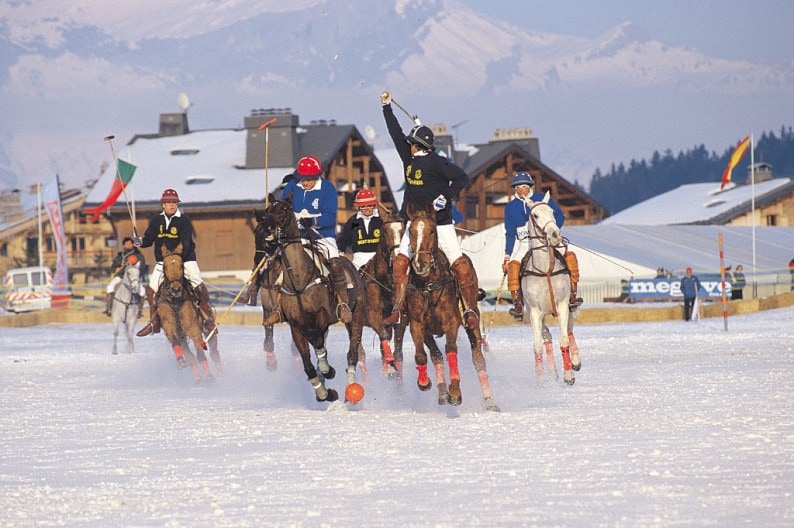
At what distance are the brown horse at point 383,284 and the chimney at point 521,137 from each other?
7470cm

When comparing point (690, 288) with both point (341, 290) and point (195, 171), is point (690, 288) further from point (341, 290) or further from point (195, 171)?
point (195, 171)

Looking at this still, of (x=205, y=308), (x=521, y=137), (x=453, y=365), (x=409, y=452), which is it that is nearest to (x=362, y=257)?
(x=205, y=308)

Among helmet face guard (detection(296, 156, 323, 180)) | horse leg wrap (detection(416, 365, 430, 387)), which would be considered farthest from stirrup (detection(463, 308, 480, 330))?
helmet face guard (detection(296, 156, 323, 180))

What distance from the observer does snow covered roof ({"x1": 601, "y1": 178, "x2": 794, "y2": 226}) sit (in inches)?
3236

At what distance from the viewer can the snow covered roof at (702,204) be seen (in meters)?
82.2

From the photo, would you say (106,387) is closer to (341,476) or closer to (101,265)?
(341,476)

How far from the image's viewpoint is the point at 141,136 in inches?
3039

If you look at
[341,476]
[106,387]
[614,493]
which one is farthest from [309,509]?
[106,387]

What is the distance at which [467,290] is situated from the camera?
1410 centimetres

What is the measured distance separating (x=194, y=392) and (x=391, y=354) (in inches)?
123

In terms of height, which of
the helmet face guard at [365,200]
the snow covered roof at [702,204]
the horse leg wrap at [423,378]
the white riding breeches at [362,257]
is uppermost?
the snow covered roof at [702,204]

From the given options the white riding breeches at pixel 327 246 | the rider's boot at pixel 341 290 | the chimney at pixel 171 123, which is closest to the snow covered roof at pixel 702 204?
the chimney at pixel 171 123

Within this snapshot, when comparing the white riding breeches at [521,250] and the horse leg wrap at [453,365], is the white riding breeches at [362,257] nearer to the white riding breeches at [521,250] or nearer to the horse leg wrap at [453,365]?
the white riding breeches at [521,250]

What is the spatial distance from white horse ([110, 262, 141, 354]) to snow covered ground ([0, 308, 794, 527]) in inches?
363
